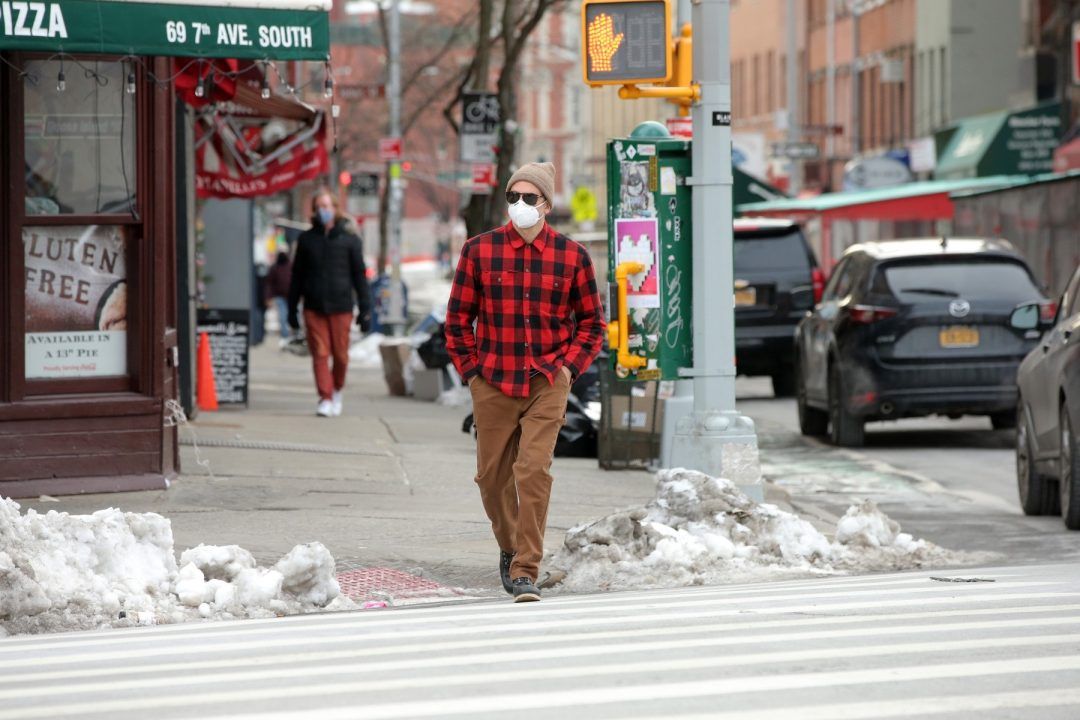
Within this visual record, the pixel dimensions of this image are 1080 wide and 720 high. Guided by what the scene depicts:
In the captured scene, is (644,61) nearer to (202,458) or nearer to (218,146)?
(202,458)

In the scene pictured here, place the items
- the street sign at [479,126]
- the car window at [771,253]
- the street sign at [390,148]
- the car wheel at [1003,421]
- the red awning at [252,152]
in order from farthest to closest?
the street sign at [390,148] < the street sign at [479,126] < the car window at [771,253] < the red awning at [252,152] < the car wheel at [1003,421]

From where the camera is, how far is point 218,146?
2000cm

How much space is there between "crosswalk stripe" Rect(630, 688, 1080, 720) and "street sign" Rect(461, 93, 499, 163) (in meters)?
19.7

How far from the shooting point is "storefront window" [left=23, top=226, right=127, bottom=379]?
39.9ft

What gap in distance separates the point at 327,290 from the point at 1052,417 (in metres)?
8.05

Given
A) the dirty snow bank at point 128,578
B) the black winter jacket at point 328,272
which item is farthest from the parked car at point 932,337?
the dirty snow bank at point 128,578

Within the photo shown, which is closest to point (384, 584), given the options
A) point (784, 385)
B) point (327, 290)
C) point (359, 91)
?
point (327, 290)

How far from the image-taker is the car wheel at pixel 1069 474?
38.6 feet

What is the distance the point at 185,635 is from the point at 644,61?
437cm

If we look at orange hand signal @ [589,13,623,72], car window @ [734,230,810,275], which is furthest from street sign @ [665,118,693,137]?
car window @ [734,230,810,275]

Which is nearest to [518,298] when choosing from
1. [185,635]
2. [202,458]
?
[185,635]

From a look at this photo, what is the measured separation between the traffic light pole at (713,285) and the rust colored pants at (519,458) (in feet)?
6.65

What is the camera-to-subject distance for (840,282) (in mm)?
19297

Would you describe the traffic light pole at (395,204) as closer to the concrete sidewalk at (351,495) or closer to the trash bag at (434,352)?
the trash bag at (434,352)
